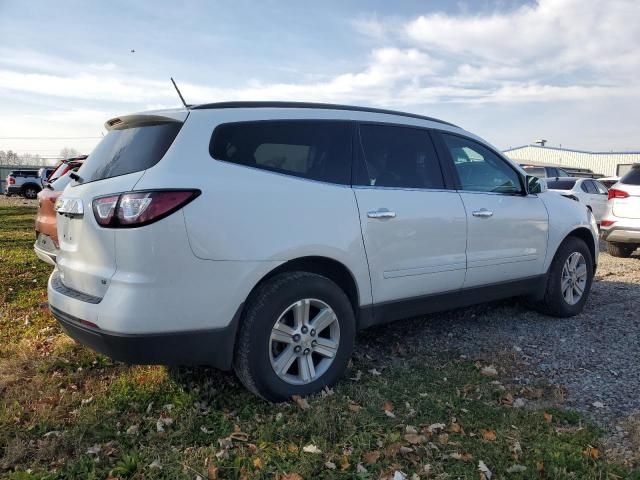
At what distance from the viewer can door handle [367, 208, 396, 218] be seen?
3576mm

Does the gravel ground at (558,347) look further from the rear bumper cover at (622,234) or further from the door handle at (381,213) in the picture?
the rear bumper cover at (622,234)

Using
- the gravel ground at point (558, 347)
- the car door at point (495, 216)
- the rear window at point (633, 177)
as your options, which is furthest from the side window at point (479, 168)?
the rear window at point (633, 177)

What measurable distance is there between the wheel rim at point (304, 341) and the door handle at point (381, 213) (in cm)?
68

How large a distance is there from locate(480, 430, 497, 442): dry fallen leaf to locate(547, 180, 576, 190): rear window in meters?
12.5

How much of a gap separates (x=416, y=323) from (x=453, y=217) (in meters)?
1.33

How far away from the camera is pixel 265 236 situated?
3074 mm

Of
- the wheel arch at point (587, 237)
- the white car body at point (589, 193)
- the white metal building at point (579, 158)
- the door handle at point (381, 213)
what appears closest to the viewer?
the door handle at point (381, 213)

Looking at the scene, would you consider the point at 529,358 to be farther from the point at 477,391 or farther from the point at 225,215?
the point at 225,215

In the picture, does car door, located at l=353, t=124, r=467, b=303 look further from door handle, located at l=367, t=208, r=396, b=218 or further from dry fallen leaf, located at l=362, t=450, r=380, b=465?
dry fallen leaf, located at l=362, t=450, r=380, b=465

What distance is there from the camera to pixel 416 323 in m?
5.03

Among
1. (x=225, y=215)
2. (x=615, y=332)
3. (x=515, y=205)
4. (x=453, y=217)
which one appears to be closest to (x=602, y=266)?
(x=615, y=332)

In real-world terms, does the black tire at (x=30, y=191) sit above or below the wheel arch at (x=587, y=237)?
above

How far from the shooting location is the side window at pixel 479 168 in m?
4.43

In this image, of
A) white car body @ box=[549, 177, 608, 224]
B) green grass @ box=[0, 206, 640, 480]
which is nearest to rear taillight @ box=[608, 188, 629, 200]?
white car body @ box=[549, 177, 608, 224]
